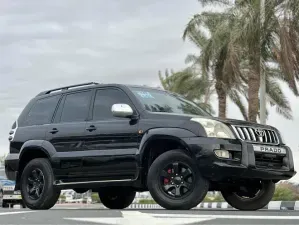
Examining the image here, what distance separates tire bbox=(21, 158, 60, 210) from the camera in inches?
374

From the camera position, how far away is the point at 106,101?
9.36 metres

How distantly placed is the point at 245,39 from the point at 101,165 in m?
14.6

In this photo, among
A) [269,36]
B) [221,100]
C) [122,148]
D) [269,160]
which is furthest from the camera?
[221,100]

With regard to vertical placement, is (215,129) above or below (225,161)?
above

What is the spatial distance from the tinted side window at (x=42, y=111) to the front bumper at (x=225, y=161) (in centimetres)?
302

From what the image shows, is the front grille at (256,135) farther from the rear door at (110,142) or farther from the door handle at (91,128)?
the door handle at (91,128)

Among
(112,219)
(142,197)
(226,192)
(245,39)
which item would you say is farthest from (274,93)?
(112,219)

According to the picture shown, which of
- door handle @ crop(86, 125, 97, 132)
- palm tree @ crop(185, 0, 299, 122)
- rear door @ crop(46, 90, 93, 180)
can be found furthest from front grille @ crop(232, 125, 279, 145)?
palm tree @ crop(185, 0, 299, 122)

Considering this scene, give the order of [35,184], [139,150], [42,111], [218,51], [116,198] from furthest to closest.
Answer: [218,51] → [116,198] → [42,111] → [35,184] → [139,150]

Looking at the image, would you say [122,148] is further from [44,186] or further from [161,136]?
[44,186]

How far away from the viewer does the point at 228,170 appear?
25.7 ft

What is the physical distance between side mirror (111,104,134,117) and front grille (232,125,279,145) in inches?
58.1

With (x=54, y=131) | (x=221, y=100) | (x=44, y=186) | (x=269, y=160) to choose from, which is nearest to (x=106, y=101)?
(x=54, y=131)

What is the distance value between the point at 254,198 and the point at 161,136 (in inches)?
80.0
